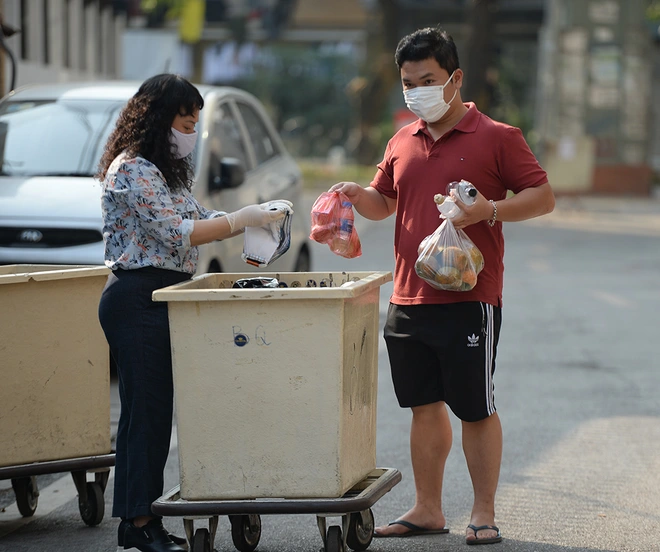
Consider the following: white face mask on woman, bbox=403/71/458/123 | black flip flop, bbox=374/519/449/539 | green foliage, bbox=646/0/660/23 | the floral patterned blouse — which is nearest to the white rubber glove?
the floral patterned blouse

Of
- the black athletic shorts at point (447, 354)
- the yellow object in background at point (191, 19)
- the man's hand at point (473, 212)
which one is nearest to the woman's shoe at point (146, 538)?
the black athletic shorts at point (447, 354)

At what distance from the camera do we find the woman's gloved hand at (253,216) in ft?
14.1

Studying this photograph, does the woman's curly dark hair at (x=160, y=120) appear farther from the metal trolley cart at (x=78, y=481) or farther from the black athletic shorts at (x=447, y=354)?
the metal trolley cart at (x=78, y=481)

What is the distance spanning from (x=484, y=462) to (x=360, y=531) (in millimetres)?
572

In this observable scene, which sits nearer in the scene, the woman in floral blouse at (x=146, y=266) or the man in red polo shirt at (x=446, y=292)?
the woman in floral blouse at (x=146, y=266)

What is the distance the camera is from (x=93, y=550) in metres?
4.66

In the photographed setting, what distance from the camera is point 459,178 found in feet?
14.9

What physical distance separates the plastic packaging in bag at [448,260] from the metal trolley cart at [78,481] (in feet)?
4.99

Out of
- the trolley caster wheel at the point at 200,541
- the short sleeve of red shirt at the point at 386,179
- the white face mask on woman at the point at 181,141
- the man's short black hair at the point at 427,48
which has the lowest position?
the trolley caster wheel at the point at 200,541

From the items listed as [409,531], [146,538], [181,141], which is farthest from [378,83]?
[146,538]

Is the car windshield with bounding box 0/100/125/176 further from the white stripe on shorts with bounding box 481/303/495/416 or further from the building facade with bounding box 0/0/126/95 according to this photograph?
the building facade with bounding box 0/0/126/95

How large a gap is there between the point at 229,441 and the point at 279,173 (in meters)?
5.43

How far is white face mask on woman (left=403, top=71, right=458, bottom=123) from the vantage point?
4.52 meters

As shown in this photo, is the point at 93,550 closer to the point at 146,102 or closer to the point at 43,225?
the point at 146,102
